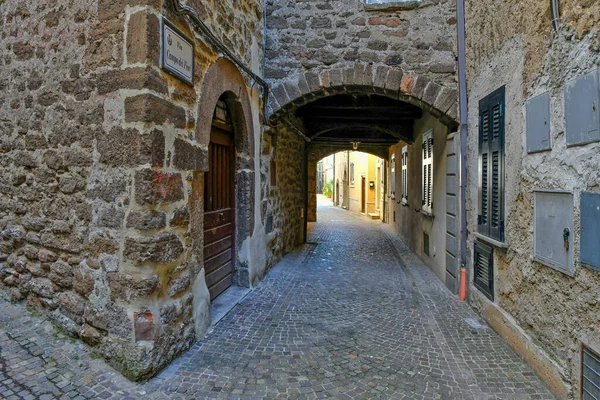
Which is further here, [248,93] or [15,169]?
[248,93]

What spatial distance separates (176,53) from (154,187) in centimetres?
101

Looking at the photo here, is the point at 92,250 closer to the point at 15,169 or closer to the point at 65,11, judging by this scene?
the point at 15,169

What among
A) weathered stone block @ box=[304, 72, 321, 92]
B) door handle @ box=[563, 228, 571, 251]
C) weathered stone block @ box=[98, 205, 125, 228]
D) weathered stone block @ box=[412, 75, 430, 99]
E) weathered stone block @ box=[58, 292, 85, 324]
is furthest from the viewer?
weathered stone block @ box=[304, 72, 321, 92]

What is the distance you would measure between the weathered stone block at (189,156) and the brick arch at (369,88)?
7.27ft

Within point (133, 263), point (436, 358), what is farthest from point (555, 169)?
point (133, 263)

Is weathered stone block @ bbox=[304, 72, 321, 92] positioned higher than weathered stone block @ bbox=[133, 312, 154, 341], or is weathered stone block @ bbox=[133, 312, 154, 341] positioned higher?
weathered stone block @ bbox=[304, 72, 321, 92]

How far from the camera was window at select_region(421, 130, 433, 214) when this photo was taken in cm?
611

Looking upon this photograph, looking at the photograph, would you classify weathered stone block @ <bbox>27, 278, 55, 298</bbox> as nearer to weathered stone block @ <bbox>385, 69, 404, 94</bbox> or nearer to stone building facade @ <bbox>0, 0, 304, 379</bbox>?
stone building facade @ <bbox>0, 0, 304, 379</bbox>

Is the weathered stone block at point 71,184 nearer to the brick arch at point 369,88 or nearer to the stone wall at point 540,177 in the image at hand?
the brick arch at point 369,88

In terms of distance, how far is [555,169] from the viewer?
250cm

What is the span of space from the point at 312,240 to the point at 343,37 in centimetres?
519

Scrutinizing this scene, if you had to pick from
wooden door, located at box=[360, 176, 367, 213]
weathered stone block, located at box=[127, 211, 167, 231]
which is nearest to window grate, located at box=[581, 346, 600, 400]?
weathered stone block, located at box=[127, 211, 167, 231]

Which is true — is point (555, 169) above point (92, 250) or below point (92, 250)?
above

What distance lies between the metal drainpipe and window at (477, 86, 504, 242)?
16.6 inches
